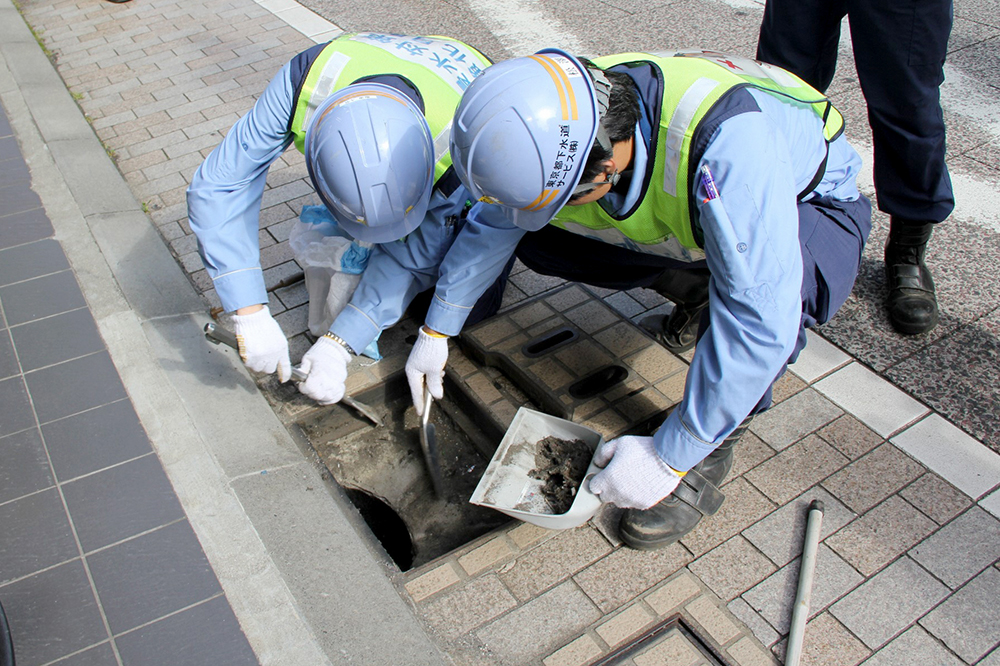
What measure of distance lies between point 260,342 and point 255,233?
458mm

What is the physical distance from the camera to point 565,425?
99.7 inches

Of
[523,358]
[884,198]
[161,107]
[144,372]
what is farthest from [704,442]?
[161,107]

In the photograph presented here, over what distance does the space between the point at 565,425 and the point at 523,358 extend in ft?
1.43

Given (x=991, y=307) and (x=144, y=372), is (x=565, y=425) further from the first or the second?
(x=991, y=307)

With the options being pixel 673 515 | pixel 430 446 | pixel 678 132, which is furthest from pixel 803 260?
pixel 430 446

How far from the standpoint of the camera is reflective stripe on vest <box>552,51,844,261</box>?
1.95m

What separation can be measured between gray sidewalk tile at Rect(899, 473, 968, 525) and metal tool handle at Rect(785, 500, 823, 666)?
0.32 meters

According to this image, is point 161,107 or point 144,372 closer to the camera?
point 144,372

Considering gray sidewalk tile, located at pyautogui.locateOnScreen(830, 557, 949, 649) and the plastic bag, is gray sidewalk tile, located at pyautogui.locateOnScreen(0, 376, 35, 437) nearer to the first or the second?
the plastic bag

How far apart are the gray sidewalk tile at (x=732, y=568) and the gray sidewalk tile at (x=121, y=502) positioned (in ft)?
5.75

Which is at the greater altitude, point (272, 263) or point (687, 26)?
point (687, 26)

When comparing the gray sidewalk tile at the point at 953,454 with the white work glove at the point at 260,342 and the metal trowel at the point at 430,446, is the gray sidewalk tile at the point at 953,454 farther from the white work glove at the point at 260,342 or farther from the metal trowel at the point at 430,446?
the white work glove at the point at 260,342

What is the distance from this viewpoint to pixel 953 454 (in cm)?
263

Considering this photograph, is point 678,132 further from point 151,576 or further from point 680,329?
point 151,576
